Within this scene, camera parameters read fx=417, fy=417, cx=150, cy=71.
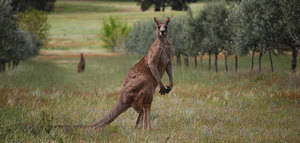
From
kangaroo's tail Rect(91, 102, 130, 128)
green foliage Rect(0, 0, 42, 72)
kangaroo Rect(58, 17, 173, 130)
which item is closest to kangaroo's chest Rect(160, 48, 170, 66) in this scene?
kangaroo Rect(58, 17, 173, 130)

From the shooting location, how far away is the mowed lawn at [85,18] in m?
97.8

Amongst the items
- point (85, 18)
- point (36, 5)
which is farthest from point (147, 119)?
point (85, 18)

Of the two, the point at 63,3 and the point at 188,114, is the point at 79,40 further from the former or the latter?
the point at 188,114

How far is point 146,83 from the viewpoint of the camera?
30.1ft

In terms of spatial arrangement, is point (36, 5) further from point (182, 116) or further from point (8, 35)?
point (182, 116)

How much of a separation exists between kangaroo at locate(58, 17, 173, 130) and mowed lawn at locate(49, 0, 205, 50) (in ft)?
216

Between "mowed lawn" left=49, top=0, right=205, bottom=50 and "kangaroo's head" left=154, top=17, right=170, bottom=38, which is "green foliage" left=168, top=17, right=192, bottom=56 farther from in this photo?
"kangaroo's head" left=154, top=17, right=170, bottom=38

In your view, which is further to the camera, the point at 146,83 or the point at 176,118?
the point at 176,118

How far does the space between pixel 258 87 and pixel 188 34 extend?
21.4 metres

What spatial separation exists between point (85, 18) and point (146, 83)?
120695mm

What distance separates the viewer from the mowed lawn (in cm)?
9781

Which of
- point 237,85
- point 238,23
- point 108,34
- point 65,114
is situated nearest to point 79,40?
point 108,34

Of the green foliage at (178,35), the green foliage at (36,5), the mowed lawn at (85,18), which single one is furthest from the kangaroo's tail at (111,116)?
the green foliage at (36,5)

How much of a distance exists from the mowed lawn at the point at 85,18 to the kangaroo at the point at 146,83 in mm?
65703
